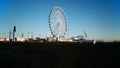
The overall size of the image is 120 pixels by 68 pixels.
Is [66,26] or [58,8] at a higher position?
[58,8]

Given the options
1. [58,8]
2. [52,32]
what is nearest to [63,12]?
[58,8]

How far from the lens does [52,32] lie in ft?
170
